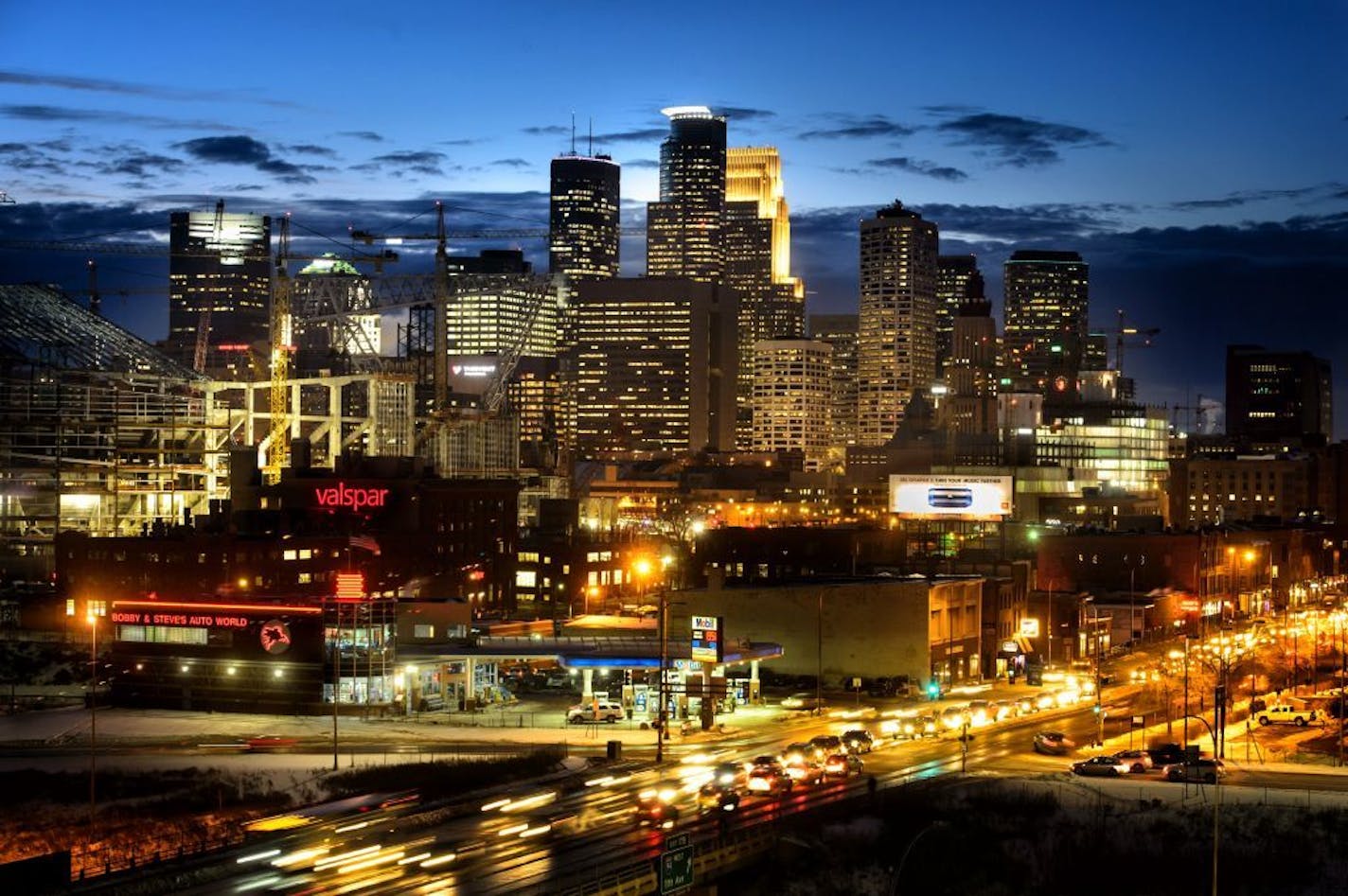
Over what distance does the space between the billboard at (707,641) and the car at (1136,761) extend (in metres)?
17.5

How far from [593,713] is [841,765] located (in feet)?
47.5

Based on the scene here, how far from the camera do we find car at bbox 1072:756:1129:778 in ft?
194

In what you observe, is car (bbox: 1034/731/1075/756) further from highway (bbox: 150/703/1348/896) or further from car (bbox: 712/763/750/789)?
car (bbox: 712/763/750/789)

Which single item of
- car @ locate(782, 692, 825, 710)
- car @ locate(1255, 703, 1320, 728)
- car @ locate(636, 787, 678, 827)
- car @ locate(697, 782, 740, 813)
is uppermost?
car @ locate(697, 782, 740, 813)

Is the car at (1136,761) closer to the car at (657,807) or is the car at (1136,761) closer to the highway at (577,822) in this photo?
the highway at (577,822)

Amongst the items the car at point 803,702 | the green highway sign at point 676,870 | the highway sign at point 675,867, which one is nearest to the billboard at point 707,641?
the car at point 803,702

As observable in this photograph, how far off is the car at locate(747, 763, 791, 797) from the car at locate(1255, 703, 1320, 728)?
87.0ft

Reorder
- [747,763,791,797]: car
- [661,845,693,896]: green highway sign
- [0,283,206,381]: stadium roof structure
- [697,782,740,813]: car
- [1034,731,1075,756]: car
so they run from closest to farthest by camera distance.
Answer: [661,845,693,896]: green highway sign, [697,782,740,813]: car, [747,763,791,797]: car, [1034,731,1075,756]: car, [0,283,206,381]: stadium roof structure

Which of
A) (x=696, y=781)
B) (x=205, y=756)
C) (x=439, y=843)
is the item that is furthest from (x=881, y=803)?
(x=205, y=756)

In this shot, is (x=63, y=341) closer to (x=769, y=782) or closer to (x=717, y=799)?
(x=769, y=782)

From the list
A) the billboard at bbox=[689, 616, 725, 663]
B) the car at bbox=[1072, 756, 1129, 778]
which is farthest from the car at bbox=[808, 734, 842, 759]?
the billboard at bbox=[689, 616, 725, 663]

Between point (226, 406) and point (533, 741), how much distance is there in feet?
454

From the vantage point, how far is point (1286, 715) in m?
75.2

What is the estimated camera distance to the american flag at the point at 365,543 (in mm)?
111988
